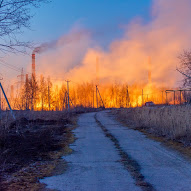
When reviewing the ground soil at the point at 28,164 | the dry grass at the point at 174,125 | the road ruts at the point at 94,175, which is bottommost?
the road ruts at the point at 94,175

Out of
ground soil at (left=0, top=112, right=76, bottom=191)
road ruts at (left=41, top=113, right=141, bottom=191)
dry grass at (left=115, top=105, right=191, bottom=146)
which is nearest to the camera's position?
road ruts at (left=41, top=113, right=141, bottom=191)

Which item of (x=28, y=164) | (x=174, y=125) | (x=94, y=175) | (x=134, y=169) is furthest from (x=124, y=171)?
(x=174, y=125)

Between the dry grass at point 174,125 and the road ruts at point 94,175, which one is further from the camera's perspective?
the dry grass at point 174,125

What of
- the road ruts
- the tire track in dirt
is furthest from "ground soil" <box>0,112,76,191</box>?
the tire track in dirt

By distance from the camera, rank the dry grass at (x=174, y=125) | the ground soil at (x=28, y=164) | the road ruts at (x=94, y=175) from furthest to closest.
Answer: the dry grass at (x=174, y=125) < the ground soil at (x=28, y=164) < the road ruts at (x=94, y=175)

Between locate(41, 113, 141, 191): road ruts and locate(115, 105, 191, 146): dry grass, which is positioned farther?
locate(115, 105, 191, 146): dry grass

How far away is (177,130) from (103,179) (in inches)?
281

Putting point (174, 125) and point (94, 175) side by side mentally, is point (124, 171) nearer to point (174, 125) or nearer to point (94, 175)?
point (94, 175)

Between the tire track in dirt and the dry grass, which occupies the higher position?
the dry grass

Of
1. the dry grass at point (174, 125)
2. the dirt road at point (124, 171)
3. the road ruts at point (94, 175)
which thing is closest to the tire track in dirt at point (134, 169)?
the dirt road at point (124, 171)

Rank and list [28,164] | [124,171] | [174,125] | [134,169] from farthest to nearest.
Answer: [174,125], [28,164], [134,169], [124,171]

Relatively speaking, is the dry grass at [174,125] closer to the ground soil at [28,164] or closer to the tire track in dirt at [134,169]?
the tire track in dirt at [134,169]

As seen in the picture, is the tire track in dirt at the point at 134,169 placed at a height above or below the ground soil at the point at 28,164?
below

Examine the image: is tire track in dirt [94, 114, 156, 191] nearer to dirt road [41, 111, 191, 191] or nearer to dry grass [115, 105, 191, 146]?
dirt road [41, 111, 191, 191]
